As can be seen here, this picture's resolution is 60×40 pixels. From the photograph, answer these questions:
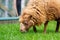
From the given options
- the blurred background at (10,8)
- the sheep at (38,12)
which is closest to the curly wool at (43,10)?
the sheep at (38,12)

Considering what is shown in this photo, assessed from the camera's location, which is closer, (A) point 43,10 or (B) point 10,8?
(A) point 43,10

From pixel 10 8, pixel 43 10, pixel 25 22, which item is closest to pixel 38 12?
A: pixel 43 10

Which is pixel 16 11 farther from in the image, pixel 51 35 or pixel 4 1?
pixel 51 35

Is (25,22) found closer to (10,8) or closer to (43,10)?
(43,10)

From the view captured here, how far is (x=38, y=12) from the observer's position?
9.87 m

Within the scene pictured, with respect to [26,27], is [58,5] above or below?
above

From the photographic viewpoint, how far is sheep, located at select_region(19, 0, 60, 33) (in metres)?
9.87

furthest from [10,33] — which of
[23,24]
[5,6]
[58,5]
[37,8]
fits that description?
[5,6]

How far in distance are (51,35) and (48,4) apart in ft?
3.33

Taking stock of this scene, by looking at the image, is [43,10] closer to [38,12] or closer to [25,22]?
[38,12]

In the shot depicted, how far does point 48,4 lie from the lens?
9953 millimetres

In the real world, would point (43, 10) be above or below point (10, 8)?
above

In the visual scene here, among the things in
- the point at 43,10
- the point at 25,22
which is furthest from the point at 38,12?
the point at 25,22

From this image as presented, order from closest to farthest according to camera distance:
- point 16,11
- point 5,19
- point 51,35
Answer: point 51,35, point 5,19, point 16,11
